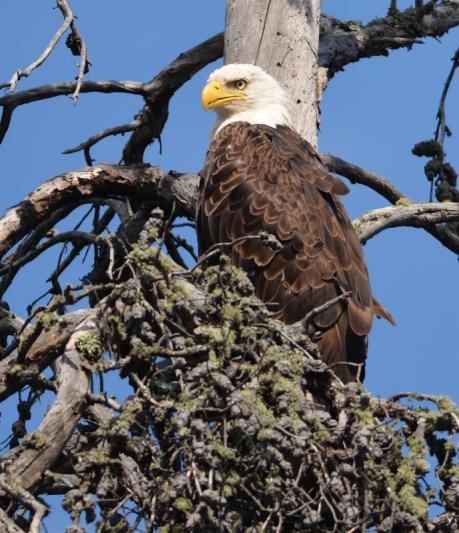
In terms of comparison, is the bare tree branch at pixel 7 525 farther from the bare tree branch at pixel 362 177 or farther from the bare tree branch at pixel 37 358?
the bare tree branch at pixel 362 177

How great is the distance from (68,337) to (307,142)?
266cm

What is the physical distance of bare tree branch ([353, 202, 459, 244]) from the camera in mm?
7020

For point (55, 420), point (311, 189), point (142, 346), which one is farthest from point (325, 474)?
point (311, 189)

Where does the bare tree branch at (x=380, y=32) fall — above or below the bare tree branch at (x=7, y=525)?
above

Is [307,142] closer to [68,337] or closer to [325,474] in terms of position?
[68,337]

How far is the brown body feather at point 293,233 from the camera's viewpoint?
20.4ft

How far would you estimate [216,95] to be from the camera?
24.5 feet

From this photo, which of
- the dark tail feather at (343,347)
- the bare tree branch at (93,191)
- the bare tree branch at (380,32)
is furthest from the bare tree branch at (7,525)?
the bare tree branch at (380,32)

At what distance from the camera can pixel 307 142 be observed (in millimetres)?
7066

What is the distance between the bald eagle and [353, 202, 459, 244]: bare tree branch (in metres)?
0.30

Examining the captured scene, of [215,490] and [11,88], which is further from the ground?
[11,88]

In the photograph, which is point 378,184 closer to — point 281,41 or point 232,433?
point 281,41

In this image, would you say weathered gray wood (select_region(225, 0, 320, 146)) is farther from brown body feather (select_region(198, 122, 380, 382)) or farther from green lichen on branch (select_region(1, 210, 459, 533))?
green lichen on branch (select_region(1, 210, 459, 533))

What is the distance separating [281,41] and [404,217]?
4.14 ft
